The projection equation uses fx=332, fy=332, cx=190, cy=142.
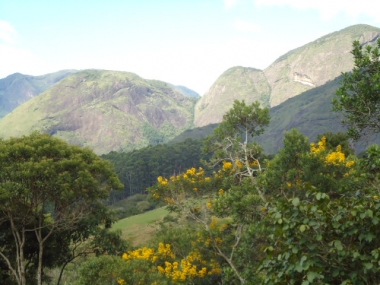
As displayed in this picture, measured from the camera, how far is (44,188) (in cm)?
1491

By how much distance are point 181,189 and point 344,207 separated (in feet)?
66.6

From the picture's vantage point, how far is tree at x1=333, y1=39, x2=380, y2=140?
10.1 m

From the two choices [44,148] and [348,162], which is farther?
[348,162]

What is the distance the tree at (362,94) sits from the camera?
10.1m

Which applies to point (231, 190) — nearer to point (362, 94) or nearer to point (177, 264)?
point (177, 264)

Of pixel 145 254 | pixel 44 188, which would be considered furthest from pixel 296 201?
pixel 145 254

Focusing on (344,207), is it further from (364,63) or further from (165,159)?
(165,159)

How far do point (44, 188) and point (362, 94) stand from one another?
43.4 ft

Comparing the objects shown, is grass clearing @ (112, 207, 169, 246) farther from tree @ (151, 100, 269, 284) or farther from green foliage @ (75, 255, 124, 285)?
green foliage @ (75, 255, 124, 285)

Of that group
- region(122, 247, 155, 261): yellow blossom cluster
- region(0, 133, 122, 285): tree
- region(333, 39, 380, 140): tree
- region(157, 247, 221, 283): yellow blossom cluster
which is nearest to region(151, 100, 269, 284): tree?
region(157, 247, 221, 283): yellow blossom cluster

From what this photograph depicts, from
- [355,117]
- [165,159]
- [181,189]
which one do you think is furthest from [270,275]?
[165,159]

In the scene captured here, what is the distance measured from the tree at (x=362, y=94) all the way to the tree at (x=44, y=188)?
36.1ft

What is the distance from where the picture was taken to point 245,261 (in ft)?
60.1

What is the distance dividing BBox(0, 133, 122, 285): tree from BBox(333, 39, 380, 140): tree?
11.0 metres
